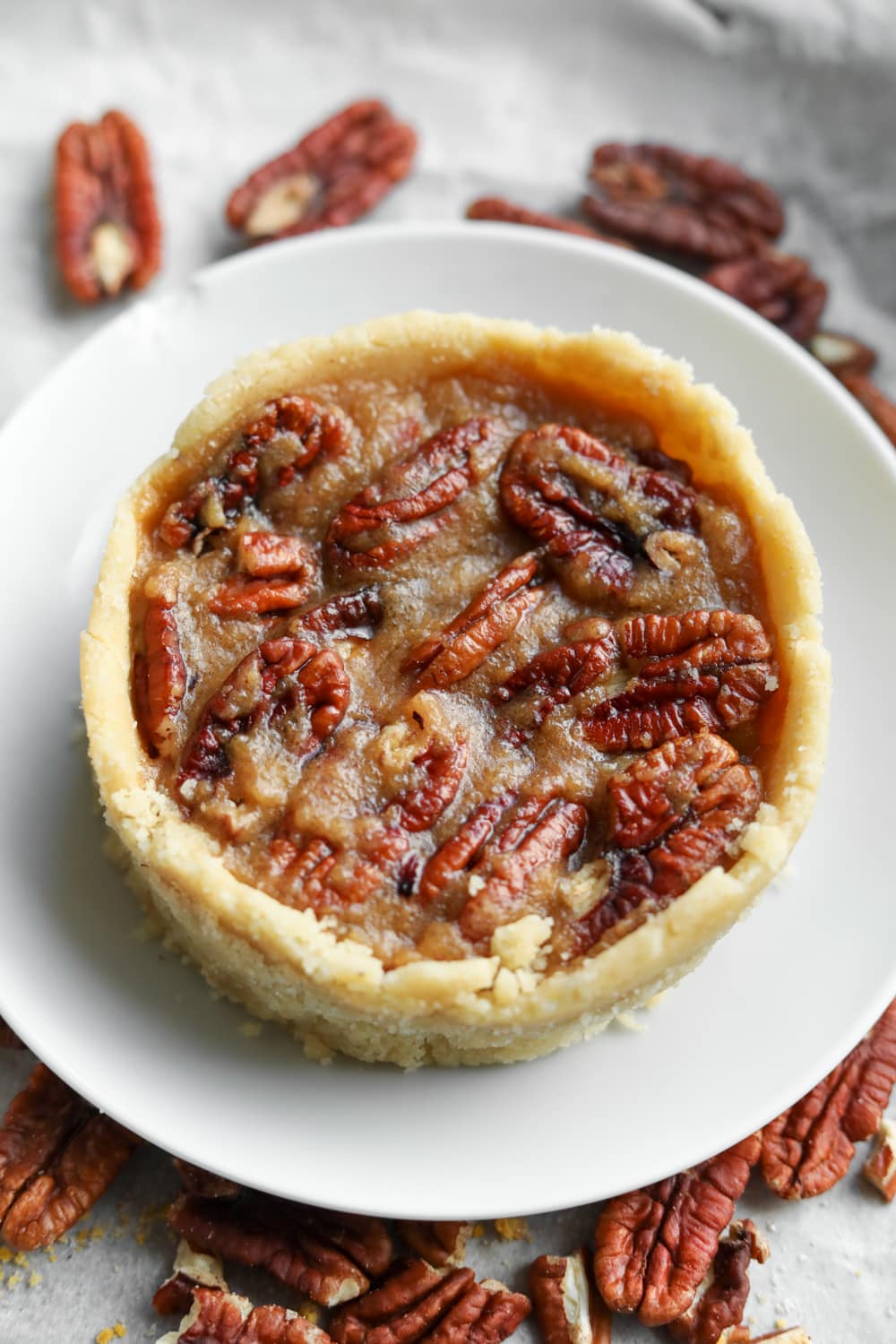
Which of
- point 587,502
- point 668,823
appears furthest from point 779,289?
point 668,823

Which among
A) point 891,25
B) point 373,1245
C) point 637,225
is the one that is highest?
point 891,25

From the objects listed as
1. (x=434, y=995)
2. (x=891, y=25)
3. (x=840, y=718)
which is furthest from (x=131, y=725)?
(x=891, y=25)

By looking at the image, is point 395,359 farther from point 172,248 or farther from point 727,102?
point 727,102

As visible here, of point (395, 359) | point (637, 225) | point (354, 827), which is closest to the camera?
point (354, 827)

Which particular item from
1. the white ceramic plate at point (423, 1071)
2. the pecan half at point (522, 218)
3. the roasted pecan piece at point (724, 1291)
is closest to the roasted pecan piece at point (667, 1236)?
the roasted pecan piece at point (724, 1291)

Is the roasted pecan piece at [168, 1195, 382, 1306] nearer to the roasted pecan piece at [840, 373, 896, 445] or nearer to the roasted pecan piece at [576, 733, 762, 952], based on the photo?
the roasted pecan piece at [576, 733, 762, 952]

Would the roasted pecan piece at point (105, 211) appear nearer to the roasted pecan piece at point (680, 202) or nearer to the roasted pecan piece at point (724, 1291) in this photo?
the roasted pecan piece at point (680, 202)

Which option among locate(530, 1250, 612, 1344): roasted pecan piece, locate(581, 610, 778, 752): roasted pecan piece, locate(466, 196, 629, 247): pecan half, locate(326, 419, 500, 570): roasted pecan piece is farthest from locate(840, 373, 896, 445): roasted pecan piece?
locate(530, 1250, 612, 1344): roasted pecan piece

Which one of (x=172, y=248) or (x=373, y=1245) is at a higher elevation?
(x=172, y=248)
